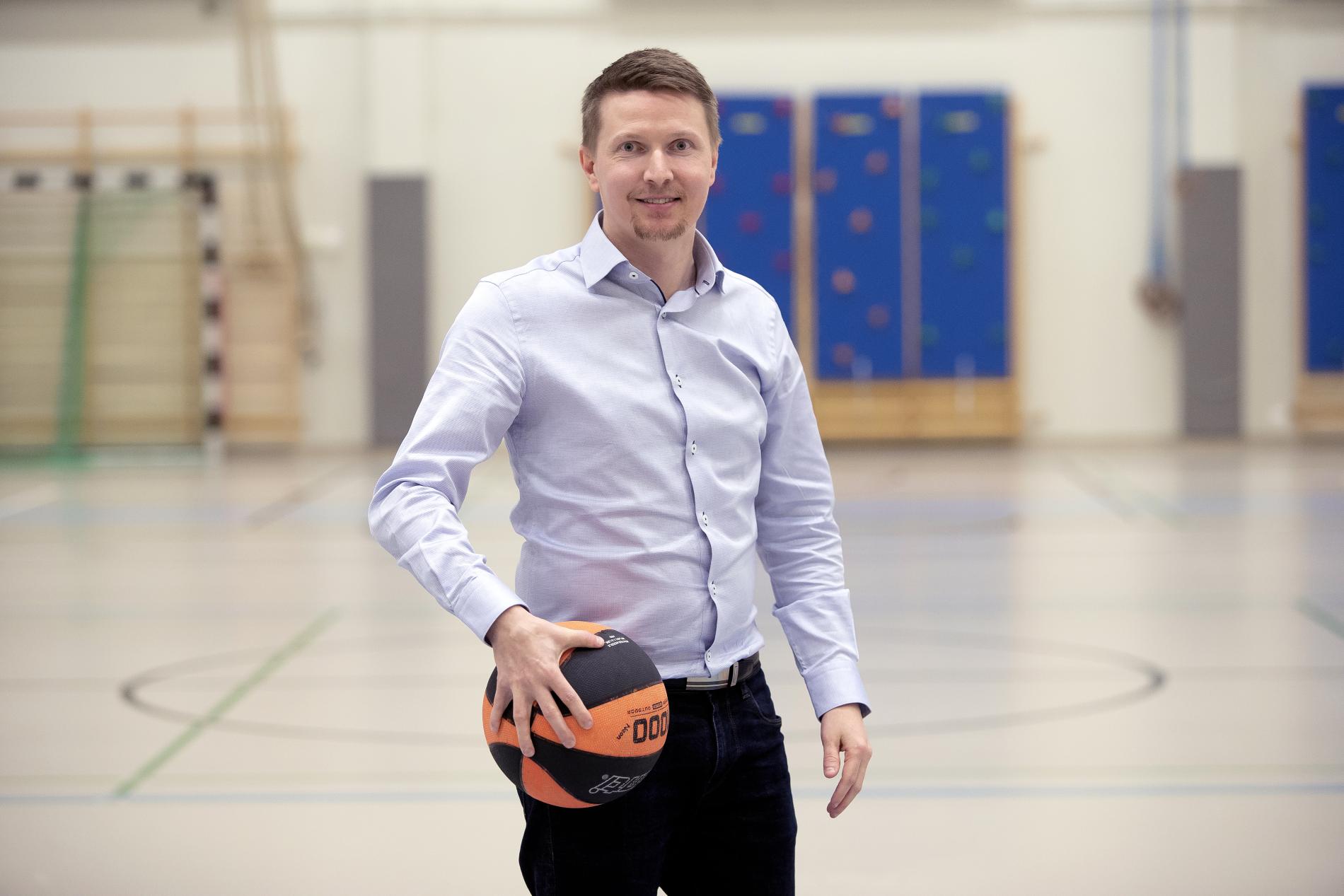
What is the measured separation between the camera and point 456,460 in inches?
60.1

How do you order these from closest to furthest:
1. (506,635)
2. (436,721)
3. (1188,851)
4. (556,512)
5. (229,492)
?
(506,635), (556,512), (1188,851), (436,721), (229,492)

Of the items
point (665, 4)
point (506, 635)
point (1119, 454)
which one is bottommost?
point (1119, 454)

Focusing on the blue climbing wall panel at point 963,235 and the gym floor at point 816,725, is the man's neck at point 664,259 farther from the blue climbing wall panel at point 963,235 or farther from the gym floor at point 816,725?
the blue climbing wall panel at point 963,235

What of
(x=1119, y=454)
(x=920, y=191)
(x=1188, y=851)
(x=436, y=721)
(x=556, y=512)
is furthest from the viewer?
(x=920, y=191)

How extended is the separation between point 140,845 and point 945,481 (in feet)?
24.3

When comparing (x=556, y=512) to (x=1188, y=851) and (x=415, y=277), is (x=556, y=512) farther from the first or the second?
(x=415, y=277)

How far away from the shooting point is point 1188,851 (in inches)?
115

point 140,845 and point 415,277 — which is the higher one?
point 415,277

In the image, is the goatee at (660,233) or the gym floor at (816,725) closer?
the goatee at (660,233)

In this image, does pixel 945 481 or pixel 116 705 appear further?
pixel 945 481

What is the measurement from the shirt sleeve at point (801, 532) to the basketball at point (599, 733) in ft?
0.89

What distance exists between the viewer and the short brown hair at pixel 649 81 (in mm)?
1593

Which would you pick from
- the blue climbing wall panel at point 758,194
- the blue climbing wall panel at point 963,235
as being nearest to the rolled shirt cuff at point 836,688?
the blue climbing wall panel at point 758,194

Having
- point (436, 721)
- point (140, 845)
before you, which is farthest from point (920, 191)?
point (140, 845)
